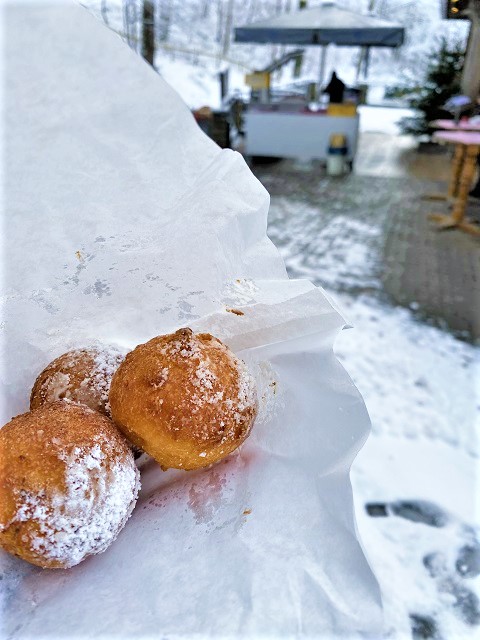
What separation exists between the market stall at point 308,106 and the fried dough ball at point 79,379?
8.44m

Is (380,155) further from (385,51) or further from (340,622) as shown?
(385,51)

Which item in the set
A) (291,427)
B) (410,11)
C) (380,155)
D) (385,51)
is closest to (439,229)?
(380,155)

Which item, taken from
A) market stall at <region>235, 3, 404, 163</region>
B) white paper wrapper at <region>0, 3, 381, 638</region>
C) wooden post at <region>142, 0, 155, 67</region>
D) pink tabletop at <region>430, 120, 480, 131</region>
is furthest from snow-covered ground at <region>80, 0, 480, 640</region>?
wooden post at <region>142, 0, 155, 67</region>

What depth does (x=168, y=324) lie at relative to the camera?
1.18 metres

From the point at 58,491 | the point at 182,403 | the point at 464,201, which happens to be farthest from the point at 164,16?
the point at 58,491

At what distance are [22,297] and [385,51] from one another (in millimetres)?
28537

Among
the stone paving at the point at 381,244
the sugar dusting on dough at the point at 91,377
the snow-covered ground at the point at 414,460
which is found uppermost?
the sugar dusting on dough at the point at 91,377

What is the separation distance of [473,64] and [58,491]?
37.7 ft

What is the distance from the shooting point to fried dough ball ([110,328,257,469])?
0.95 meters

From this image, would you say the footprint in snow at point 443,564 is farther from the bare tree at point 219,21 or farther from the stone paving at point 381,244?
the bare tree at point 219,21

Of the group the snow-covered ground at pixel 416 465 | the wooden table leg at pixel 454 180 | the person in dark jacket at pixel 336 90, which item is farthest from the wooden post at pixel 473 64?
the snow-covered ground at pixel 416 465

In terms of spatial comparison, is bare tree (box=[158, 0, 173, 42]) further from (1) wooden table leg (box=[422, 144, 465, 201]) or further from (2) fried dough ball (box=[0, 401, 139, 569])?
A: (2) fried dough ball (box=[0, 401, 139, 569])

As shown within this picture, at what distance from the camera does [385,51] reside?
84.1 ft

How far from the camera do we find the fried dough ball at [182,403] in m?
0.95
